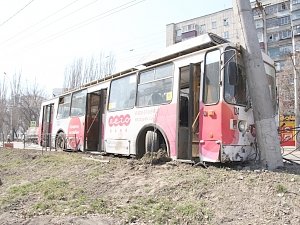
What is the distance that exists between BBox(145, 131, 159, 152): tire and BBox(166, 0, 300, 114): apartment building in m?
28.4

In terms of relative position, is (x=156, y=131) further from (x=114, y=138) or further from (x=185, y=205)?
(x=185, y=205)

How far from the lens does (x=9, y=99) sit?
5516 centimetres

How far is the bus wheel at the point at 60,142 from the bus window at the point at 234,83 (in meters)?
10.6

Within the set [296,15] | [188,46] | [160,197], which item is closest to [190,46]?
[188,46]

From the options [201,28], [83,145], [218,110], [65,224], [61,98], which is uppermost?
[201,28]

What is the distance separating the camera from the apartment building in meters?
42.1

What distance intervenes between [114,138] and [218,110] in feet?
16.1

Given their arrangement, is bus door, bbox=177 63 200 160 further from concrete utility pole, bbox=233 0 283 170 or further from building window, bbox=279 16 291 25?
building window, bbox=279 16 291 25

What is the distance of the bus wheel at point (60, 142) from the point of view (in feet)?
56.9

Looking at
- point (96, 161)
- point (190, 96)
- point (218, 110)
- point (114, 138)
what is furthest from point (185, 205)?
point (114, 138)

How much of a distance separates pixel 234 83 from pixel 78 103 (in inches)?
364

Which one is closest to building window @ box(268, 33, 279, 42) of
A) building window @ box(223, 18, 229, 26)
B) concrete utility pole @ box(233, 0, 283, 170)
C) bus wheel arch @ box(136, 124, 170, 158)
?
building window @ box(223, 18, 229, 26)

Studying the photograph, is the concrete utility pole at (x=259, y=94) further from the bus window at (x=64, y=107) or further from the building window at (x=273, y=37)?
the building window at (x=273, y=37)

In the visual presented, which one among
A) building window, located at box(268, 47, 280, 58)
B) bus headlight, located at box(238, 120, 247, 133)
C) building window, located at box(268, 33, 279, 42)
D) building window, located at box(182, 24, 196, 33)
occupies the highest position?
building window, located at box(182, 24, 196, 33)
